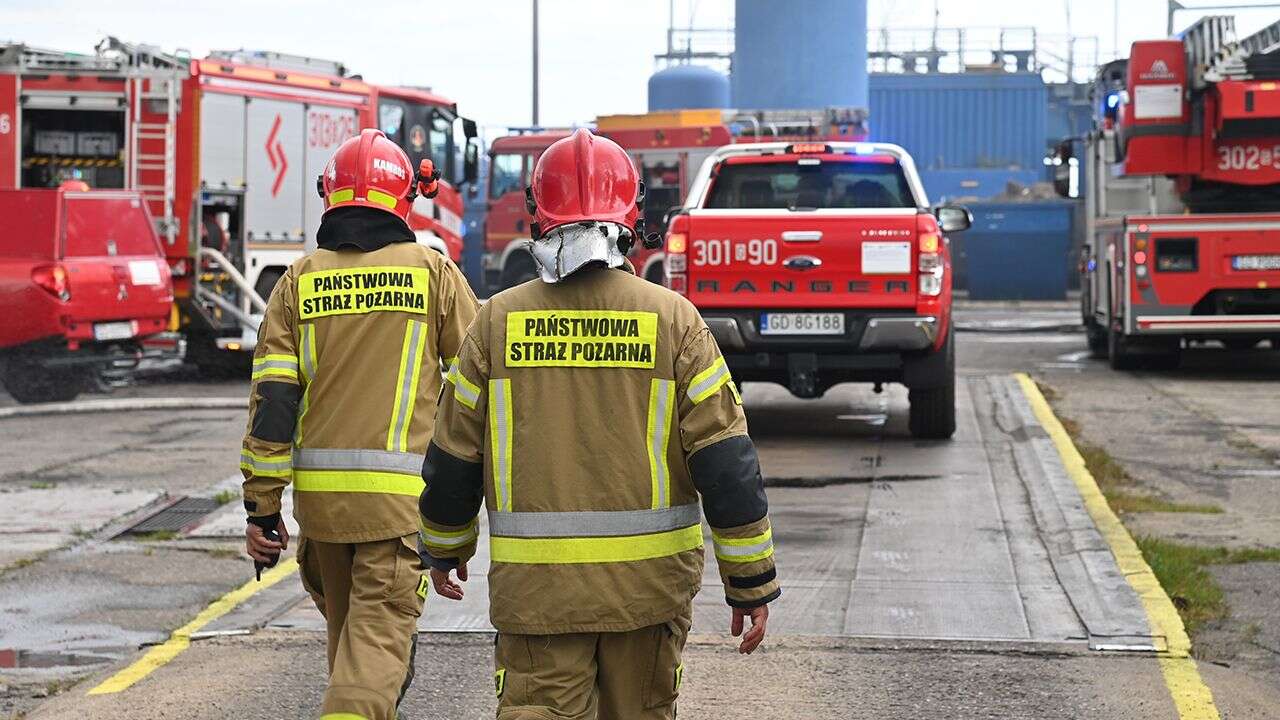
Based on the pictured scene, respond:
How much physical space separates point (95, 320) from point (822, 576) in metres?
9.30

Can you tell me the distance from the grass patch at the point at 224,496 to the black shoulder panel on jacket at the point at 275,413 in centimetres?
549

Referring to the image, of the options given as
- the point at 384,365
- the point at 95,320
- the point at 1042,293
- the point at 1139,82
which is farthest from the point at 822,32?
the point at 384,365

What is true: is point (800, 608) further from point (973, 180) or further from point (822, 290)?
point (973, 180)

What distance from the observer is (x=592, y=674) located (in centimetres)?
367

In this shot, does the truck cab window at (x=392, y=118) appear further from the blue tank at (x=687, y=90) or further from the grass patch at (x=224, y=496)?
the blue tank at (x=687, y=90)

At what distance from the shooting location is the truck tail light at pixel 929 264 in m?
11.3

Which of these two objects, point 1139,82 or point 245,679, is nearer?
point 245,679

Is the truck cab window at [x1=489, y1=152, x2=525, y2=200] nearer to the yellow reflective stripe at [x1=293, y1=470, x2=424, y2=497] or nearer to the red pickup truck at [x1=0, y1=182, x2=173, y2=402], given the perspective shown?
the red pickup truck at [x1=0, y1=182, x2=173, y2=402]

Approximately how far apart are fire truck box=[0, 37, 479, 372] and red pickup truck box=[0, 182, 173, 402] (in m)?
1.44

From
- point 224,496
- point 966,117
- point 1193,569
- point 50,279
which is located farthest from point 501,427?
point 966,117

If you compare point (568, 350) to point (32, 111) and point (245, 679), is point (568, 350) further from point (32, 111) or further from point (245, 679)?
point (32, 111)

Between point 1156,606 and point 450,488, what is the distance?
393 centimetres

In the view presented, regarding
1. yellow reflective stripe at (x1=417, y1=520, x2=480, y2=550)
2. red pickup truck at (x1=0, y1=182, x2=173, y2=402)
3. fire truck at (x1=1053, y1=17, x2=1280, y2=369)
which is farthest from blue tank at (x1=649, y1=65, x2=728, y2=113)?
yellow reflective stripe at (x1=417, y1=520, x2=480, y2=550)

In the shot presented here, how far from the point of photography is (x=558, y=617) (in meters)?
3.62
